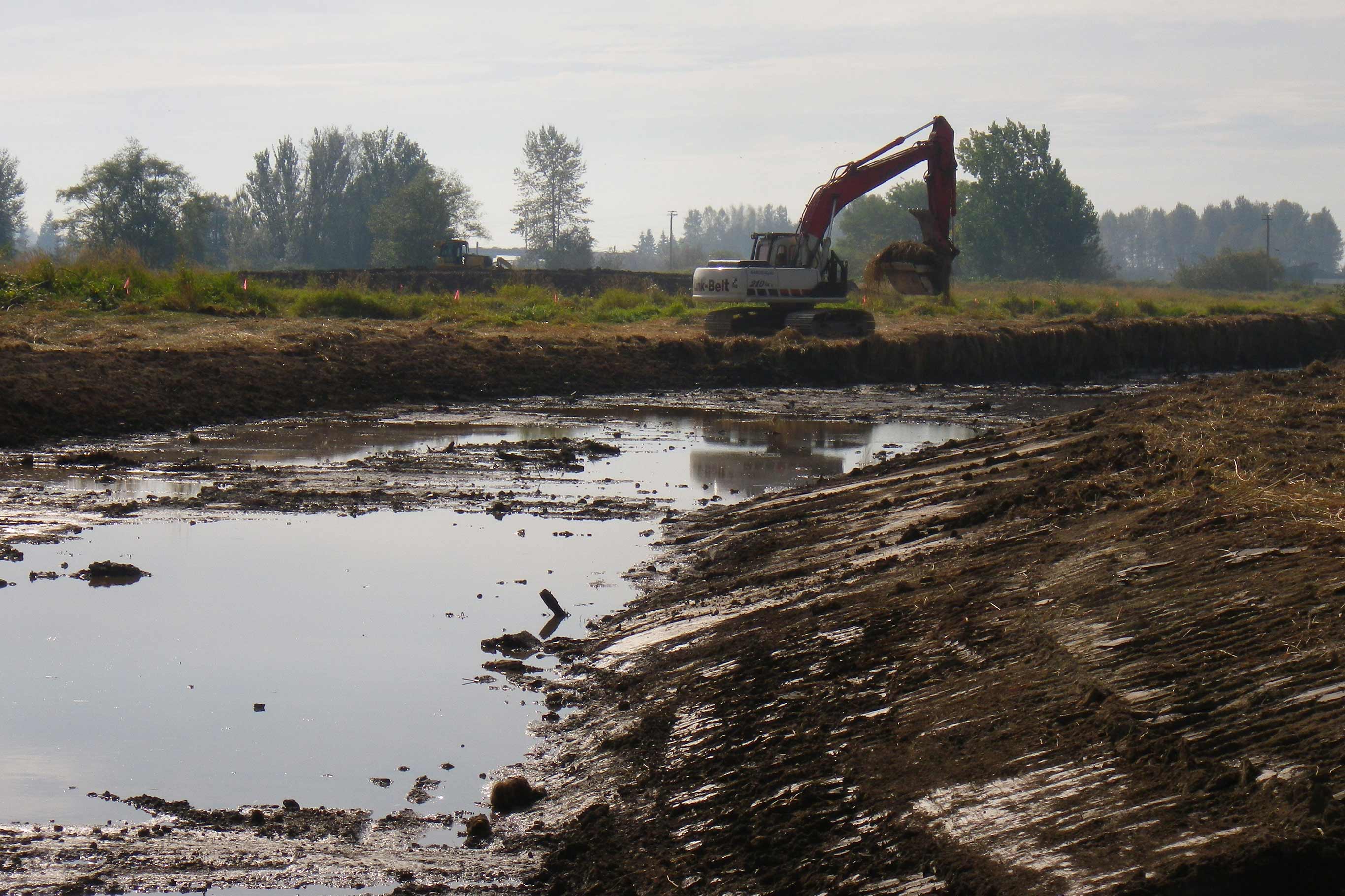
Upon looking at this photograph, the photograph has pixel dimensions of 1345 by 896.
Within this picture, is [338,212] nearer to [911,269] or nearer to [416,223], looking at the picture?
[416,223]

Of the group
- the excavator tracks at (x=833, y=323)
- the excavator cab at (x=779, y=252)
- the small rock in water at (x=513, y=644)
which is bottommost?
the small rock in water at (x=513, y=644)

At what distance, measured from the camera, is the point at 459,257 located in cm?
6288

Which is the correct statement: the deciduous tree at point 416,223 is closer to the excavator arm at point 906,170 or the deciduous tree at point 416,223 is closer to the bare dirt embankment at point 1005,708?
the excavator arm at point 906,170

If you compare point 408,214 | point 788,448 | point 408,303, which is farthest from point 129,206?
point 788,448

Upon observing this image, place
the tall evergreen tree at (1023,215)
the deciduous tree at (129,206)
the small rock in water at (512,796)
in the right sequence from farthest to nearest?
1. the tall evergreen tree at (1023,215)
2. the deciduous tree at (129,206)
3. the small rock in water at (512,796)

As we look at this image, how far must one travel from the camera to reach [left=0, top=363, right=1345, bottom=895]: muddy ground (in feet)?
14.2

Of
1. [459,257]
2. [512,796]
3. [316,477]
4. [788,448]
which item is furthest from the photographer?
[459,257]

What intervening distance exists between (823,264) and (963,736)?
28172mm

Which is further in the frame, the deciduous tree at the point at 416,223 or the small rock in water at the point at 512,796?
the deciduous tree at the point at 416,223

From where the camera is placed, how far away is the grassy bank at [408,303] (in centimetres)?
2930

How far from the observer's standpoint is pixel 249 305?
99.7 feet

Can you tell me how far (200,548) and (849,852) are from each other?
8.26m

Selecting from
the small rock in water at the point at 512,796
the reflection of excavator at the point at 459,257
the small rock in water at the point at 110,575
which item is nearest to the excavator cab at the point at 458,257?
the reflection of excavator at the point at 459,257

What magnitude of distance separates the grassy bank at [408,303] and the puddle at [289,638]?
46.9ft
